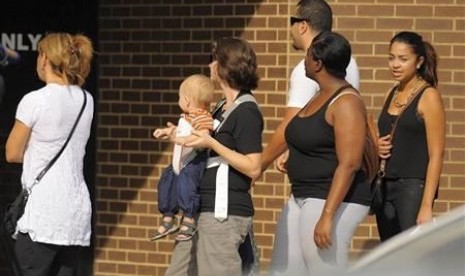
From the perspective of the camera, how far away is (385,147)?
22.8ft

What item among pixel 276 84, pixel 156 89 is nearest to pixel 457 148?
pixel 276 84

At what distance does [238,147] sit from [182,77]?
2.76 meters

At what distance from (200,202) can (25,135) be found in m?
0.99

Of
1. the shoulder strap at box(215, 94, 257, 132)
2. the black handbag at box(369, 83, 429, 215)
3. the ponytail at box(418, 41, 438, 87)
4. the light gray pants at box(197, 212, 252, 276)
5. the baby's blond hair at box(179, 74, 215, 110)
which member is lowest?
the light gray pants at box(197, 212, 252, 276)

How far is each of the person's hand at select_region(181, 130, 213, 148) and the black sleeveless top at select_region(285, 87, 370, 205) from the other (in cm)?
41

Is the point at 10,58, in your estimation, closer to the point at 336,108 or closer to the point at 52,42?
the point at 52,42

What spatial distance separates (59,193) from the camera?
661cm

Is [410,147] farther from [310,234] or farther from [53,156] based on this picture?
[53,156]

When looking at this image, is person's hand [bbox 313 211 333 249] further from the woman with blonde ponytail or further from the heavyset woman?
the woman with blonde ponytail

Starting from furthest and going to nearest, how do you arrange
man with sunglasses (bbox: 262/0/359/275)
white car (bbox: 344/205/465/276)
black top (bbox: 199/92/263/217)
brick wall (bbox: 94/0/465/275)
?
1. brick wall (bbox: 94/0/465/275)
2. man with sunglasses (bbox: 262/0/359/275)
3. black top (bbox: 199/92/263/217)
4. white car (bbox: 344/205/465/276)

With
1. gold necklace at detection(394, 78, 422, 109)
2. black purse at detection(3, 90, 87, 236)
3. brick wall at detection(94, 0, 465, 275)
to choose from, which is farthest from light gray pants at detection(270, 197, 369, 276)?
brick wall at detection(94, 0, 465, 275)

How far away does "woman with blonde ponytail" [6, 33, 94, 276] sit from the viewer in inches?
259

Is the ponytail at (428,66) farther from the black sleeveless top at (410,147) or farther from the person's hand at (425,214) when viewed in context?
the person's hand at (425,214)

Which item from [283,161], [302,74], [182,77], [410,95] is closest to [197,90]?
[302,74]
